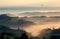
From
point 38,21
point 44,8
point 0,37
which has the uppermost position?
point 44,8

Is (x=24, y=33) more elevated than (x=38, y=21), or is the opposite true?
(x=38, y=21)

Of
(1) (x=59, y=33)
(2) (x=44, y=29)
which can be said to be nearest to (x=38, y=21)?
(2) (x=44, y=29)

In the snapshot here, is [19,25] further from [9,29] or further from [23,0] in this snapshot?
[23,0]

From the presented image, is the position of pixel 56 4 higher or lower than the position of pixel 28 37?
higher

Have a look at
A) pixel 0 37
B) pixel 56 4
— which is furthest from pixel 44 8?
pixel 0 37

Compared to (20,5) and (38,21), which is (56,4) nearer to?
(38,21)

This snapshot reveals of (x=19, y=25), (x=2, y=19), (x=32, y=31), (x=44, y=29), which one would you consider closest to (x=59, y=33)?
(x=44, y=29)

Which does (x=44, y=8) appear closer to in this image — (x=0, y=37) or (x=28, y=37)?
(x=28, y=37)
